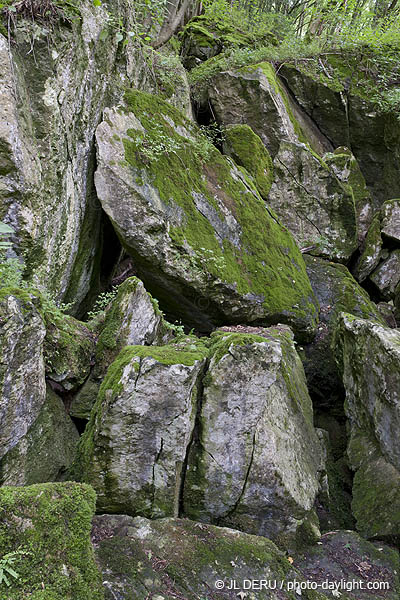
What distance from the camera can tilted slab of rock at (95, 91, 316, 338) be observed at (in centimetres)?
646

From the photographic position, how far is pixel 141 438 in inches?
166

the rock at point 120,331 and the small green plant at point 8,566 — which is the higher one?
the rock at point 120,331

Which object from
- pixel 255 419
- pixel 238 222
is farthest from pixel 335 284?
pixel 255 419

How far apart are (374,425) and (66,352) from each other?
473 centimetres

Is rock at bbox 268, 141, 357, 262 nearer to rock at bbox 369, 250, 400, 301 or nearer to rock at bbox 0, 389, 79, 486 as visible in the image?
rock at bbox 369, 250, 400, 301

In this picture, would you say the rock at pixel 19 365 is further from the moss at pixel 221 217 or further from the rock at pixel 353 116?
the rock at pixel 353 116

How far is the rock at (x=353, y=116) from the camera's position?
1255 cm

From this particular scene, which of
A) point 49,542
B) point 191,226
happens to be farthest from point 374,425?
point 49,542

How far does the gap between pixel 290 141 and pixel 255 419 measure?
9159 millimetres

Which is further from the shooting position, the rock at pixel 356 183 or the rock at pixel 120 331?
the rock at pixel 356 183

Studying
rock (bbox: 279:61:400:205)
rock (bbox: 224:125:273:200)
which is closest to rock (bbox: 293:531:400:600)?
rock (bbox: 224:125:273:200)

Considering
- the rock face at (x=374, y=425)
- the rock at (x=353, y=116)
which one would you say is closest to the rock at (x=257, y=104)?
the rock at (x=353, y=116)

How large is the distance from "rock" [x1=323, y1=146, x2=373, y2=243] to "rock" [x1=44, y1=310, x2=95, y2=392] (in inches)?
357

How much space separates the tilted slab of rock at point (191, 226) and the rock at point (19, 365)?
267 centimetres
